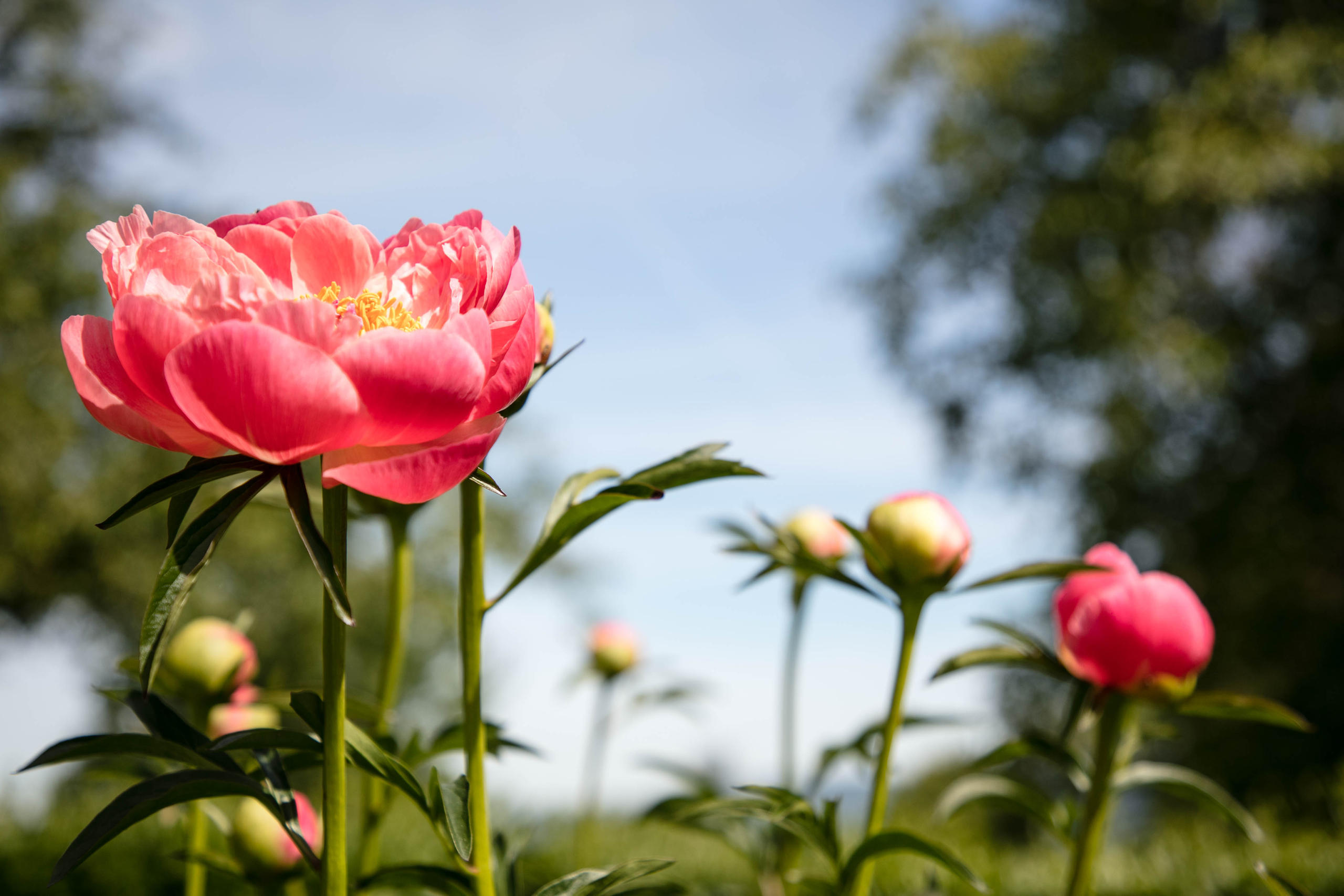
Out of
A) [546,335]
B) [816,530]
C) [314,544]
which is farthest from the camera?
[816,530]

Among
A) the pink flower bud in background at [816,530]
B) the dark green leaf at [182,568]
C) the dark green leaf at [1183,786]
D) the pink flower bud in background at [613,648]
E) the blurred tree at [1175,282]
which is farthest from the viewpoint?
the blurred tree at [1175,282]

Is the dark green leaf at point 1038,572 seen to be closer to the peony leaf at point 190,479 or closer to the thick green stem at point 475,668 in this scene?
the thick green stem at point 475,668

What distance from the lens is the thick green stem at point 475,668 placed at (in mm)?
572

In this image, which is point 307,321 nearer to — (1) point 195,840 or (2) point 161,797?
(2) point 161,797

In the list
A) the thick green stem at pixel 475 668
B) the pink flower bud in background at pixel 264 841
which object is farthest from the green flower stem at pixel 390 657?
the thick green stem at pixel 475 668

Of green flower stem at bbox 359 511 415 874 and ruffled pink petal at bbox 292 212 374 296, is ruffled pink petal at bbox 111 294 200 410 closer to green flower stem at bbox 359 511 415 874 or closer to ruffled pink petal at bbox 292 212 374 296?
ruffled pink petal at bbox 292 212 374 296

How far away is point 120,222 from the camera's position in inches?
19.7

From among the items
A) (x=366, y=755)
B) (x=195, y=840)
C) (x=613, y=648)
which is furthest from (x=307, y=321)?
(x=613, y=648)

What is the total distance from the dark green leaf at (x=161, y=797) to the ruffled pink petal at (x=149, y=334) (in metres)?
0.20

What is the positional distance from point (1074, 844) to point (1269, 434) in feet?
27.0

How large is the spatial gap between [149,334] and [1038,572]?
58 cm

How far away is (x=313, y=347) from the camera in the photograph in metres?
0.43

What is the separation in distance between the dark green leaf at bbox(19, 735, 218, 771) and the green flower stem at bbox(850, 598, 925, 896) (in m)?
0.44

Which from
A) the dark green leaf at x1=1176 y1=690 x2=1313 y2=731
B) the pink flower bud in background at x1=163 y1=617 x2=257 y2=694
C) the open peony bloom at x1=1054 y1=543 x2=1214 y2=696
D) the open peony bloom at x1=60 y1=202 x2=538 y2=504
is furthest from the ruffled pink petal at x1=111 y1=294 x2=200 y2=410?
the dark green leaf at x1=1176 y1=690 x2=1313 y2=731
